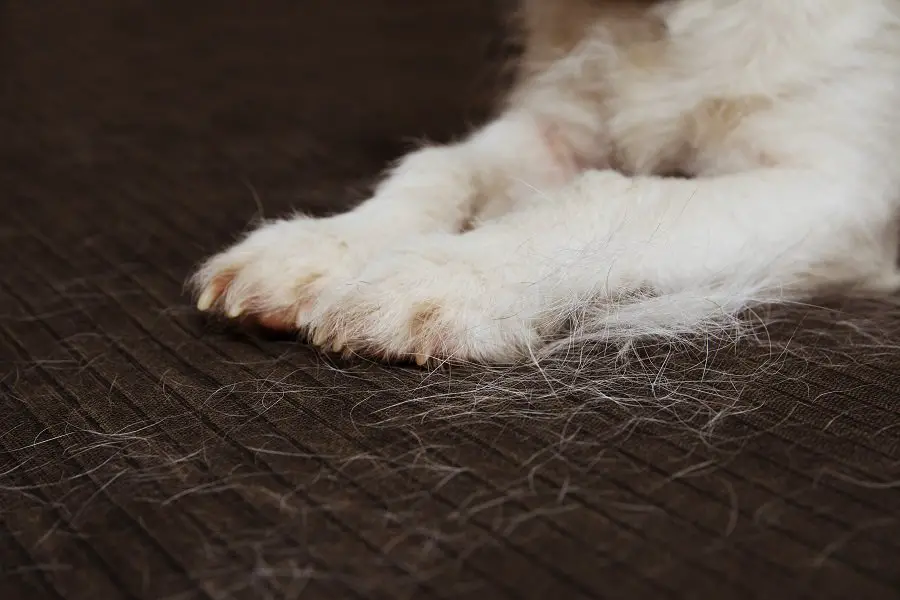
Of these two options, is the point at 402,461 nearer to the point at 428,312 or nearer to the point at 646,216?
the point at 428,312

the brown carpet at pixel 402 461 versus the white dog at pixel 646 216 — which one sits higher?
the white dog at pixel 646 216

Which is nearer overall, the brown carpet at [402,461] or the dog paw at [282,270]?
the brown carpet at [402,461]

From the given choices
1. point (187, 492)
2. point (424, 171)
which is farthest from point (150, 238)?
point (187, 492)

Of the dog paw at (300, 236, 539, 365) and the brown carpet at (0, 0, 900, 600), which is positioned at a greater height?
the dog paw at (300, 236, 539, 365)

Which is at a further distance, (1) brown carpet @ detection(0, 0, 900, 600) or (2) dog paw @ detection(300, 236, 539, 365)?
(2) dog paw @ detection(300, 236, 539, 365)

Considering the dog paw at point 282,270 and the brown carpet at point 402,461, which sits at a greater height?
the dog paw at point 282,270
